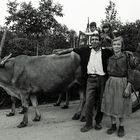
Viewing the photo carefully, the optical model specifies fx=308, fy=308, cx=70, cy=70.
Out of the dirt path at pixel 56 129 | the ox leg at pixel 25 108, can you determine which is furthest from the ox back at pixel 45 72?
the dirt path at pixel 56 129

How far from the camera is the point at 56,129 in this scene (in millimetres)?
6344

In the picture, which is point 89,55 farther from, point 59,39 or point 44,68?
point 59,39

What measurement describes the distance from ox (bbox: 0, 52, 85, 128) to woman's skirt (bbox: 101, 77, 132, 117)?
70.4 inches

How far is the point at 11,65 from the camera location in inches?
301

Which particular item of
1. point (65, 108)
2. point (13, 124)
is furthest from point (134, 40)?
point (13, 124)

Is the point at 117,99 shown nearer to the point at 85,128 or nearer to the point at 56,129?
the point at 85,128

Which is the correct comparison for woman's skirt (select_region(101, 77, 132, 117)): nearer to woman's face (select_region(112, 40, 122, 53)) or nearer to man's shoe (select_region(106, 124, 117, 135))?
man's shoe (select_region(106, 124, 117, 135))

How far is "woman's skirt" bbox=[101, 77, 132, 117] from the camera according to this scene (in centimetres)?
573

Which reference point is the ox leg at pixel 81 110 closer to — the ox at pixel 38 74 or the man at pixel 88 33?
the ox at pixel 38 74

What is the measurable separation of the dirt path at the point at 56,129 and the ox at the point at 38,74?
1.76 feet

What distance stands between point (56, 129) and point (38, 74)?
168cm

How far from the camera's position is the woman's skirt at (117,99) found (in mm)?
5727

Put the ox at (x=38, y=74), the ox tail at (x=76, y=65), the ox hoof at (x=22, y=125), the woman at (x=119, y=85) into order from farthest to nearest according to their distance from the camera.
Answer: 1. the ox tail at (x=76, y=65)
2. the ox at (x=38, y=74)
3. the ox hoof at (x=22, y=125)
4. the woman at (x=119, y=85)

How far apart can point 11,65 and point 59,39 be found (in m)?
8.89
